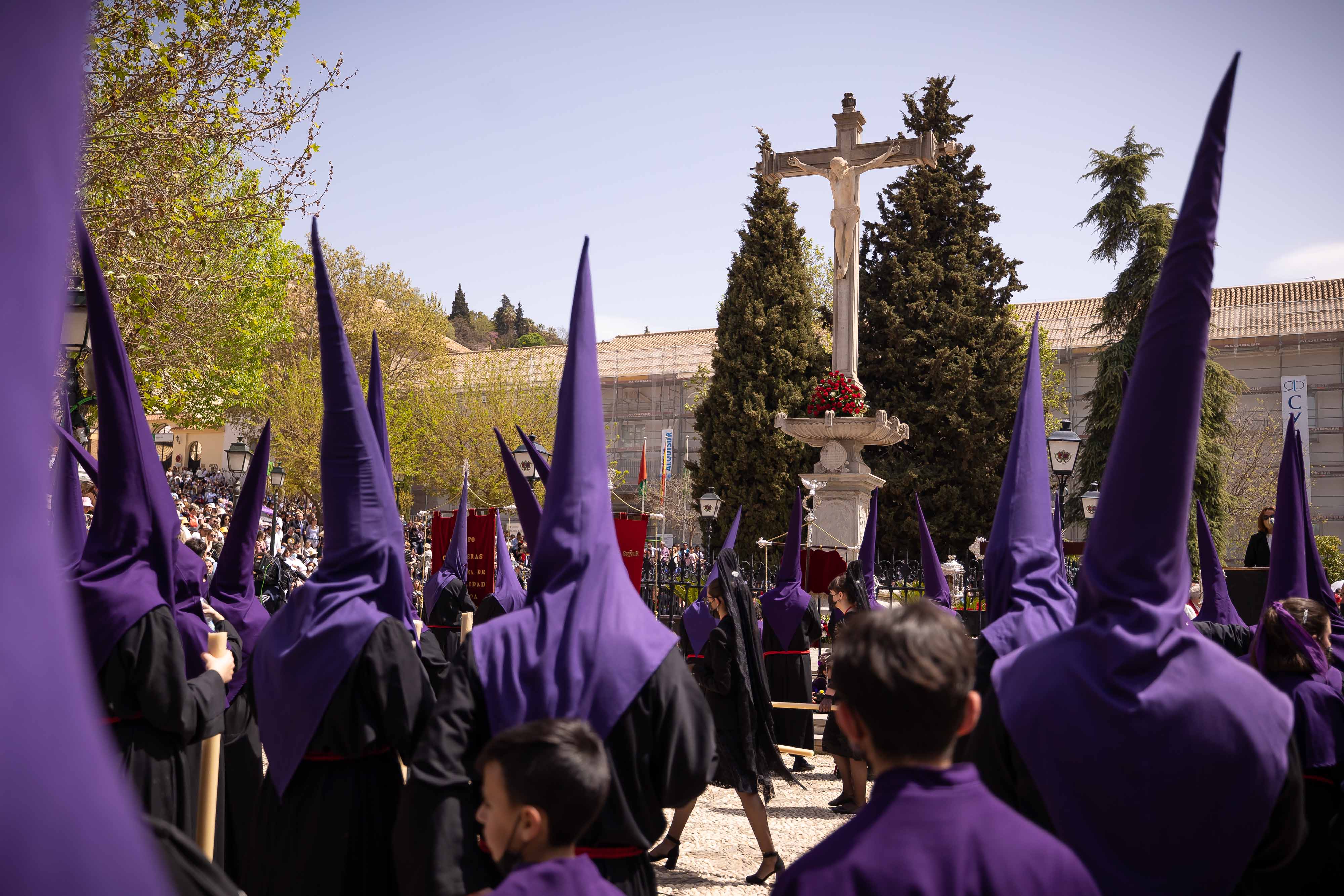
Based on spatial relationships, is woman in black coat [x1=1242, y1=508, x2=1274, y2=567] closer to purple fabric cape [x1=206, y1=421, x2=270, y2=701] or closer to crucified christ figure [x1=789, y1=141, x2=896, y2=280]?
crucified christ figure [x1=789, y1=141, x2=896, y2=280]

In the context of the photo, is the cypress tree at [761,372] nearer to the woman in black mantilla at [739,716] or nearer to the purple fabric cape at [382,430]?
the woman in black mantilla at [739,716]

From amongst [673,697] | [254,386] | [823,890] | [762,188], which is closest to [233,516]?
[673,697]

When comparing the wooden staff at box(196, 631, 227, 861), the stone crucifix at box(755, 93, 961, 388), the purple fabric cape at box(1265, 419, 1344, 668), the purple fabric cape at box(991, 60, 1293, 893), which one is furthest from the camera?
the stone crucifix at box(755, 93, 961, 388)

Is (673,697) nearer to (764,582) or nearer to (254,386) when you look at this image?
(764,582)

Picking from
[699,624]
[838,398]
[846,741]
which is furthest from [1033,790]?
[838,398]

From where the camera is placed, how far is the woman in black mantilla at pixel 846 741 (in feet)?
26.7

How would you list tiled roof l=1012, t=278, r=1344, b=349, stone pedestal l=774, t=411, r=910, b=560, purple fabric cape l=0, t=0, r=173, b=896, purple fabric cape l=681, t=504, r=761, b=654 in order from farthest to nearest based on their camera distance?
tiled roof l=1012, t=278, r=1344, b=349 → stone pedestal l=774, t=411, r=910, b=560 → purple fabric cape l=681, t=504, r=761, b=654 → purple fabric cape l=0, t=0, r=173, b=896

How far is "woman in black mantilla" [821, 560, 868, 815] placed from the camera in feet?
26.7

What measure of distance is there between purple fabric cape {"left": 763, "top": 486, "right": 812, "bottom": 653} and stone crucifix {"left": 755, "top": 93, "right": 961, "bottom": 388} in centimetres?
647

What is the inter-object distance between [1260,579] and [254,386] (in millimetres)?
30121

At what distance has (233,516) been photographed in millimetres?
5402

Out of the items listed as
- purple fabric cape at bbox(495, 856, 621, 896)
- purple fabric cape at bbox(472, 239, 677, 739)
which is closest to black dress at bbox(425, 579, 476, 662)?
purple fabric cape at bbox(472, 239, 677, 739)

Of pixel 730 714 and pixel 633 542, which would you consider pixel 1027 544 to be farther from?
pixel 633 542

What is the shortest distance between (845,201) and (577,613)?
46.7 feet
